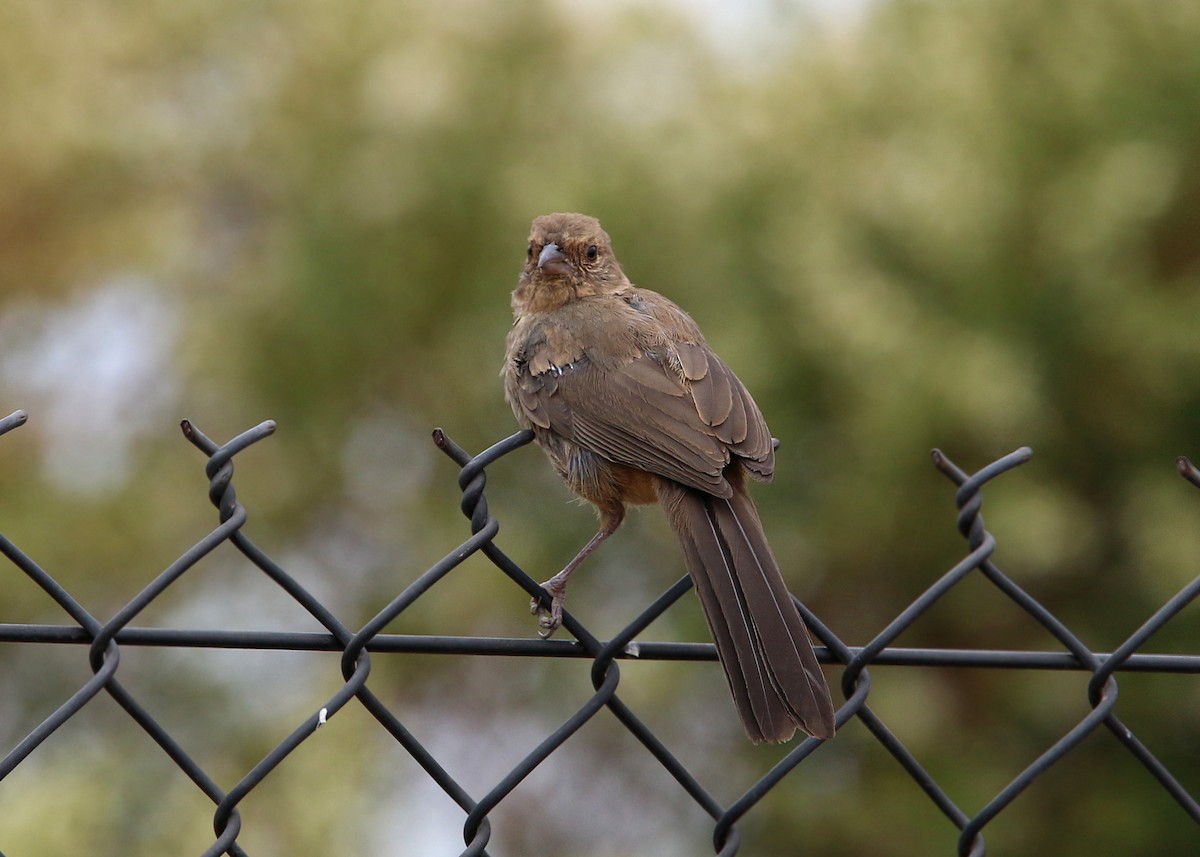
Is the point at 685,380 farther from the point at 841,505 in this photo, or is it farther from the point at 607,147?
the point at 607,147

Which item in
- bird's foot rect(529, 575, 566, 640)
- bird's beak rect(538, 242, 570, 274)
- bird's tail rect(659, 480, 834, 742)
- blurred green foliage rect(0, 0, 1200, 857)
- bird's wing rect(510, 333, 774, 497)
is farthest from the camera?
blurred green foliage rect(0, 0, 1200, 857)

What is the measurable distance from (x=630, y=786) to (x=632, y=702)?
26.2 inches

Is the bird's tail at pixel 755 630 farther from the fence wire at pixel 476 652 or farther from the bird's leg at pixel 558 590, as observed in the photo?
the bird's leg at pixel 558 590

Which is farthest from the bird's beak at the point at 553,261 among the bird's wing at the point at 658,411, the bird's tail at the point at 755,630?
the bird's tail at the point at 755,630

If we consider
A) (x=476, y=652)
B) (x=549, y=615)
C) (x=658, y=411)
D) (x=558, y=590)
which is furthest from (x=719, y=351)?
(x=476, y=652)

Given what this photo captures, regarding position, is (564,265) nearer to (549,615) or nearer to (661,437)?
(661,437)

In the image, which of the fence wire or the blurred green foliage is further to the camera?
the blurred green foliage

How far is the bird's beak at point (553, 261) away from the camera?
4.45m

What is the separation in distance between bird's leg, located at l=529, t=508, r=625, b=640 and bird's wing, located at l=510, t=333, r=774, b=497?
0.77 feet

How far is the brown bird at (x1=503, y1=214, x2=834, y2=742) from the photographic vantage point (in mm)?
2479

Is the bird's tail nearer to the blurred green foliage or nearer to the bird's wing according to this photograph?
the bird's wing

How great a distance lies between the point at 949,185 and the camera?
6273 mm

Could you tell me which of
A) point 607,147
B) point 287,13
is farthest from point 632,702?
point 287,13

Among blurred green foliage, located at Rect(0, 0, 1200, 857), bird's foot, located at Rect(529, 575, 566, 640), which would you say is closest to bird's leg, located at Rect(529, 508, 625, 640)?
bird's foot, located at Rect(529, 575, 566, 640)
